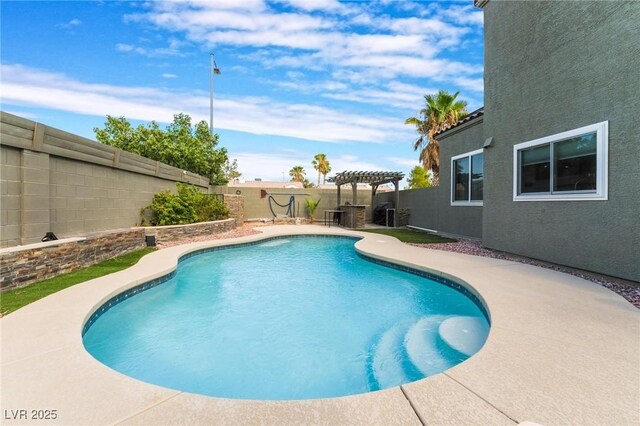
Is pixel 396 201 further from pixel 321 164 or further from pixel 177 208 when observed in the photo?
pixel 321 164

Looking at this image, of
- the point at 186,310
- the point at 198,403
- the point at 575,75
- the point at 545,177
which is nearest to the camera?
the point at 198,403

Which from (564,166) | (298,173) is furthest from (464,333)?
Answer: (298,173)

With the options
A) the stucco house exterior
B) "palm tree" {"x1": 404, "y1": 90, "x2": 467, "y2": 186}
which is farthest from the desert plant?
the stucco house exterior

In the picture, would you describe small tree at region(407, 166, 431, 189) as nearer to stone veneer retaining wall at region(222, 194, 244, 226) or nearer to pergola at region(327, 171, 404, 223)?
pergola at region(327, 171, 404, 223)

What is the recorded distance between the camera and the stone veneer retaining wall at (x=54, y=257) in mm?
4441

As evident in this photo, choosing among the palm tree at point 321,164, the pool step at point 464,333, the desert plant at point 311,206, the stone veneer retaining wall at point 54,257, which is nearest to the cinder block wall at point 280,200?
the desert plant at point 311,206

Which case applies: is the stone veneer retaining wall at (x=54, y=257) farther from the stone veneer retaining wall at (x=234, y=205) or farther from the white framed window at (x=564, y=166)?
the white framed window at (x=564, y=166)

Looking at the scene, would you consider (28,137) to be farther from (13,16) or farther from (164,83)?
(164,83)

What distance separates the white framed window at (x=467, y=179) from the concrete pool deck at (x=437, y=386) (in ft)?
21.6

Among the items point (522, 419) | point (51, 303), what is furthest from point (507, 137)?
point (51, 303)

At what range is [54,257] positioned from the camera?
209 inches

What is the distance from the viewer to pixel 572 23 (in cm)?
562

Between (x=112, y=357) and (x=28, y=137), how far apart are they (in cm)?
443

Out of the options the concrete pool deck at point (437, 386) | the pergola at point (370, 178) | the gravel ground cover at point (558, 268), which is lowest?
the concrete pool deck at point (437, 386)
